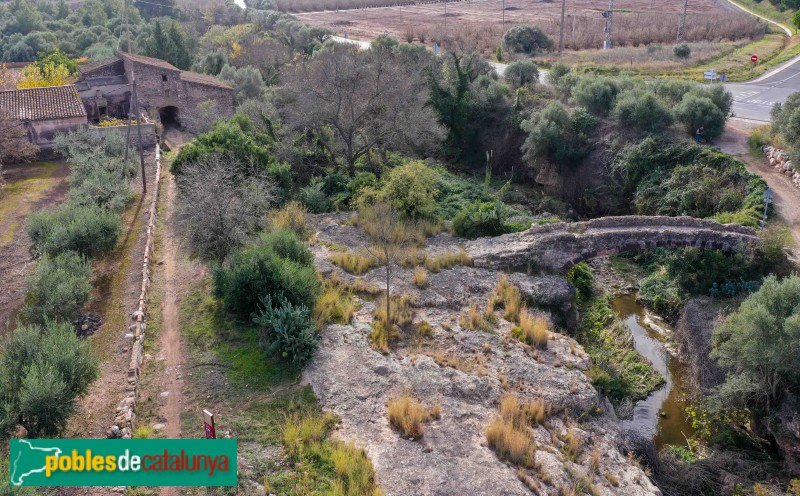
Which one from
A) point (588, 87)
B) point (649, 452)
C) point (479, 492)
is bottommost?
point (649, 452)

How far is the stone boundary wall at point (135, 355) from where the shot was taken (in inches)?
610

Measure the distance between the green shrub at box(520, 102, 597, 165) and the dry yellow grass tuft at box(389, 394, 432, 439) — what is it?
2283 cm

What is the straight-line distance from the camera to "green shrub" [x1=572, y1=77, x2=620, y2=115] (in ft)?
121

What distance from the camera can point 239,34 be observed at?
6619 centimetres

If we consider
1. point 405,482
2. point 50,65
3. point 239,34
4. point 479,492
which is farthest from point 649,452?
point 239,34

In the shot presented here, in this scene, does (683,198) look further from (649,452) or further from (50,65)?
(50,65)

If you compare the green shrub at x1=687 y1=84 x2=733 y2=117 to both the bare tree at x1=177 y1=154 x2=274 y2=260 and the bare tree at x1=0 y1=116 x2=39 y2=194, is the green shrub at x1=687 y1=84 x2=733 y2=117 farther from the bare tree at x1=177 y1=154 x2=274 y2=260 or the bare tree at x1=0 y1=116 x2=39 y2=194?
the bare tree at x1=0 y1=116 x2=39 y2=194

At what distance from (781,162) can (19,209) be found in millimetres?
36128

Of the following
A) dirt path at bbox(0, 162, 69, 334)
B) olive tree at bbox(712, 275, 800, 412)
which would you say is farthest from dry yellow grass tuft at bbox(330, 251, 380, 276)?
olive tree at bbox(712, 275, 800, 412)

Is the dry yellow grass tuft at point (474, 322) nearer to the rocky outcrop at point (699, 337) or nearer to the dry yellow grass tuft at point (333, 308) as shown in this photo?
the dry yellow grass tuft at point (333, 308)

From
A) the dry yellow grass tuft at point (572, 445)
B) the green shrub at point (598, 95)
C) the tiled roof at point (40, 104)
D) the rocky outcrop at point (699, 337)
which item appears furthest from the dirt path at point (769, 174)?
→ the tiled roof at point (40, 104)

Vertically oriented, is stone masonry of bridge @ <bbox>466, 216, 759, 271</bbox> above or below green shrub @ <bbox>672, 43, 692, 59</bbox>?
below

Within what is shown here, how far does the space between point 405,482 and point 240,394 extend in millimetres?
5593

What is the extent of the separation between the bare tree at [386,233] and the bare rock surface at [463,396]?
1.63 metres
